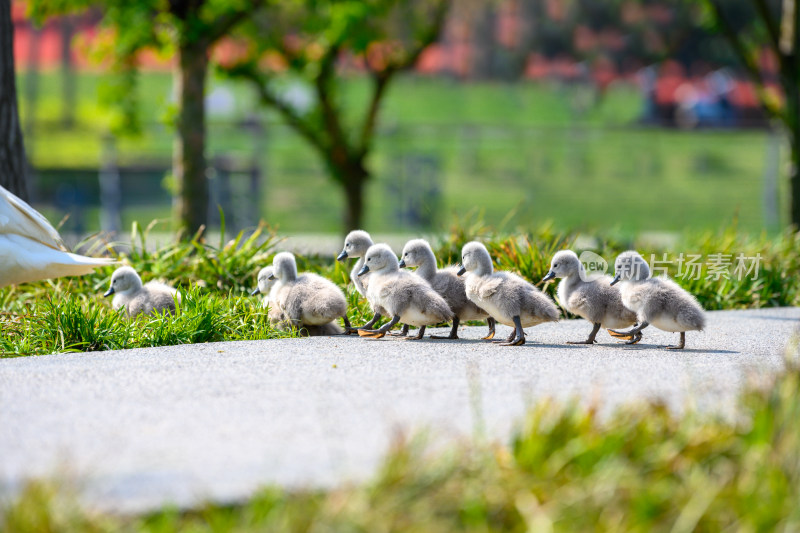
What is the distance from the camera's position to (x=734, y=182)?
24031 mm

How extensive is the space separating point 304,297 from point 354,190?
9.19 metres

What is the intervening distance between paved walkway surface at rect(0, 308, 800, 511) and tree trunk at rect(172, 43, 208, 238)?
5739 millimetres

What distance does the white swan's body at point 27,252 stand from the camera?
6219 mm

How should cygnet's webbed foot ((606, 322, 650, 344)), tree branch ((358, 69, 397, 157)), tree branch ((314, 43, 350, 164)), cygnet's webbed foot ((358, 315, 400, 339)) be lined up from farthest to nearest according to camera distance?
tree branch ((358, 69, 397, 157)) < tree branch ((314, 43, 350, 164)) < cygnet's webbed foot ((358, 315, 400, 339)) < cygnet's webbed foot ((606, 322, 650, 344))

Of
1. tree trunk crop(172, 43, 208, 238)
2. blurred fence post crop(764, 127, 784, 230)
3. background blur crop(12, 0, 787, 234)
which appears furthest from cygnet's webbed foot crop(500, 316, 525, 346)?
blurred fence post crop(764, 127, 784, 230)

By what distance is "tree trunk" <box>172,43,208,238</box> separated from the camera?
11570 millimetres

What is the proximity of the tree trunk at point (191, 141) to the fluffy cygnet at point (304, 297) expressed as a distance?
16.9ft

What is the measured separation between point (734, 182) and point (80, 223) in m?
15.3

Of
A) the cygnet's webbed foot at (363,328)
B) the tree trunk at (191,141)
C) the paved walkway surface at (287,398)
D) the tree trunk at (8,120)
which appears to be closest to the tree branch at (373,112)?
the tree trunk at (191,141)

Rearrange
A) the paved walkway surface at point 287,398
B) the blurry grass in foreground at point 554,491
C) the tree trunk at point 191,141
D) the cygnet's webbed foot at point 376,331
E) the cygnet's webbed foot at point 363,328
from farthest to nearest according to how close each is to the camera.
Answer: the tree trunk at point 191,141, the cygnet's webbed foot at point 363,328, the cygnet's webbed foot at point 376,331, the paved walkway surface at point 287,398, the blurry grass in foreground at point 554,491

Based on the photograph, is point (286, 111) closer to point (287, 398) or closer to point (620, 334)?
point (620, 334)

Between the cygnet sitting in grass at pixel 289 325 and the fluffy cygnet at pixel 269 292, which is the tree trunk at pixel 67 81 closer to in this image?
the fluffy cygnet at pixel 269 292

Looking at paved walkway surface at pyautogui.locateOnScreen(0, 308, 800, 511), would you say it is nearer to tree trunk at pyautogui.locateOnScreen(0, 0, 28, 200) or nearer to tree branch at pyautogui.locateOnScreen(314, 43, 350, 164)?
tree trunk at pyautogui.locateOnScreen(0, 0, 28, 200)

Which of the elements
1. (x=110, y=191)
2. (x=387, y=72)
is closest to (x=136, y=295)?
(x=387, y=72)
